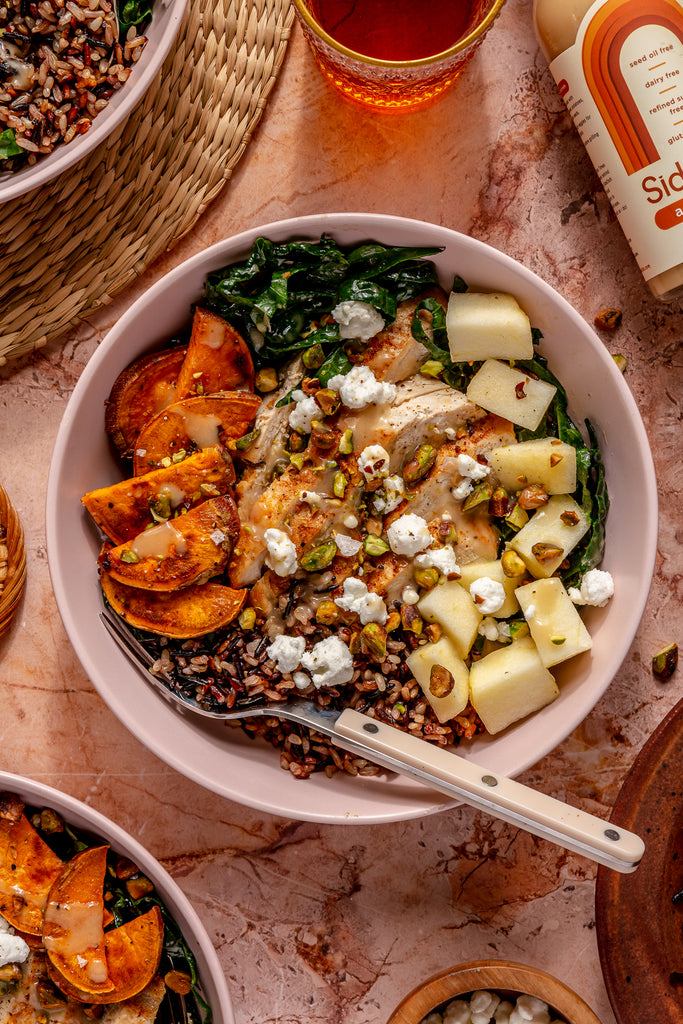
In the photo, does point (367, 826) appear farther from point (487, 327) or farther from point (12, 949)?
point (487, 327)

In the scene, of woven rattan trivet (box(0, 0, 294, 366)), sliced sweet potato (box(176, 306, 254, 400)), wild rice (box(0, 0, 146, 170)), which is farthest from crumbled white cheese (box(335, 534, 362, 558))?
wild rice (box(0, 0, 146, 170))

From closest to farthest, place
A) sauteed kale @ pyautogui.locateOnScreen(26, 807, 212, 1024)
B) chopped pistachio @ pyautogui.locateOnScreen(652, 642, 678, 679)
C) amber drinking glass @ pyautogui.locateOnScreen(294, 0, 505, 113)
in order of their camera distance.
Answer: amber drinking glass @ pyautogui.locateOnScreen(294, 0, 505, 113) < sauteed kale @ pyautogui.locateOnScreen(26, 807, 212, 1024) < chopped pistachio @ pyautogui.locateOnScreen(652, 642, 678, 679)

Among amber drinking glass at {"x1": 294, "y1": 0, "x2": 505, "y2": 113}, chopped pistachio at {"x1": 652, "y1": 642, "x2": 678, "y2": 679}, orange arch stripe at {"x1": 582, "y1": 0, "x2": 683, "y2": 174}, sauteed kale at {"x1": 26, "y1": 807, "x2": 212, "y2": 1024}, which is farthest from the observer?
chopped pistachio at {"x1": 652, "y1": 642, "x2": 678, "y2": 679}

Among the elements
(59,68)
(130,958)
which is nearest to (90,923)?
(130,958)

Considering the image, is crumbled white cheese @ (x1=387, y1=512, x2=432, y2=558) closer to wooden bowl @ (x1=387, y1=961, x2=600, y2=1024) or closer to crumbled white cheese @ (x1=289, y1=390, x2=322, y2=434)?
crumbled white cheese @ (x1=289, y1=390, x2=322, y2=434)

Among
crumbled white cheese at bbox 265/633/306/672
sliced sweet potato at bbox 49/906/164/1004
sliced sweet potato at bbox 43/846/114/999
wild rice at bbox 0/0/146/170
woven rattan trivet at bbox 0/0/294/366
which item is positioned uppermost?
wild rice at bbox 0/0/146/170

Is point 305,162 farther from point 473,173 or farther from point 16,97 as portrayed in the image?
point 16,97

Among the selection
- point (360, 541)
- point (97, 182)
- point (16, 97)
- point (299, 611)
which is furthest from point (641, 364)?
point (16, 97)
